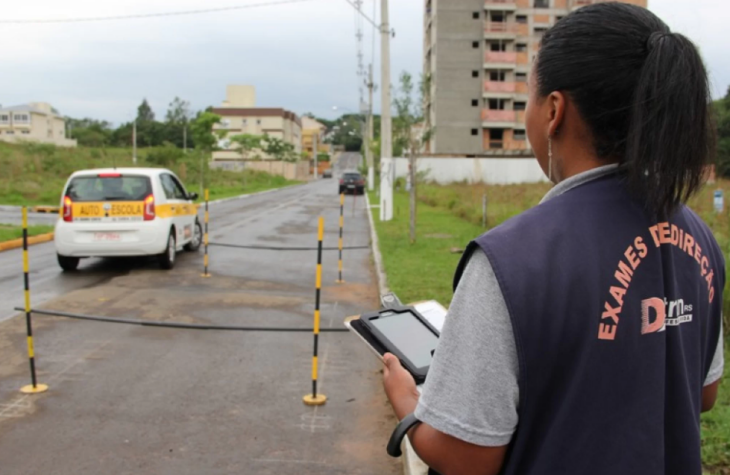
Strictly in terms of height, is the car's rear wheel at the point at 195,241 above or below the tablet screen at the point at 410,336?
below

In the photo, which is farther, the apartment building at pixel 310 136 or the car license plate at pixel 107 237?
the apartment building at pixel 310 136

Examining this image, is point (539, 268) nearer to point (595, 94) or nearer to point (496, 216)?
point (595, 94)

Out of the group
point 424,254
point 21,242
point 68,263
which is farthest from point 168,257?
point 21,242

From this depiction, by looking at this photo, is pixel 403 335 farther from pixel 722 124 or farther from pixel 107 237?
pixel 107 237

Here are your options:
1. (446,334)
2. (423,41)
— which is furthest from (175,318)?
(423,41)

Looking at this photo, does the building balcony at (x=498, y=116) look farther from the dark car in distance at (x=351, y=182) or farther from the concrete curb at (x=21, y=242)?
the concrete curb at (x=21, y=242)

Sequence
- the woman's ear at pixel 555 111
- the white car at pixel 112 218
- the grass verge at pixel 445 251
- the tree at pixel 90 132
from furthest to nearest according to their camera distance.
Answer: the tree at pixel 90 132
the white car at pixel 112 218
the grass verge at pixel 445 251
the woman's ear at pixel 555 111

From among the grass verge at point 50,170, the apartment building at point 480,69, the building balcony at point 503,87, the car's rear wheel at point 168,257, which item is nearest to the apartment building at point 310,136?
the apartment building at point 480,69

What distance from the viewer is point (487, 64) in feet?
193

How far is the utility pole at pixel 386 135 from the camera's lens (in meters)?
20.9

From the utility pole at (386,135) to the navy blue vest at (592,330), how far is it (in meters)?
19.4

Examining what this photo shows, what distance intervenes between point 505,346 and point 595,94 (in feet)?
1.80

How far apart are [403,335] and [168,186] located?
11.3 m

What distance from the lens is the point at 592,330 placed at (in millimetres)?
1355
